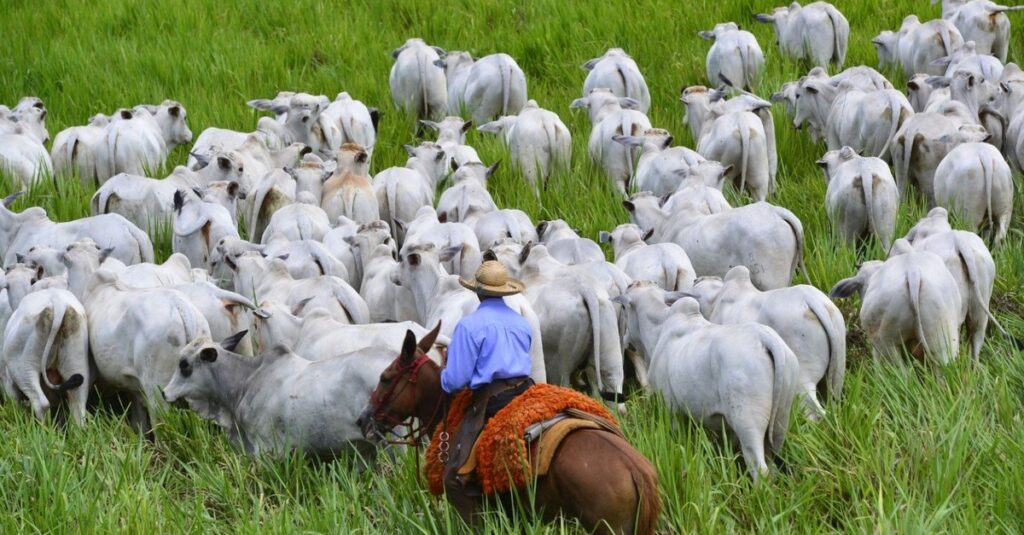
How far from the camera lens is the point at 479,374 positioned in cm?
562

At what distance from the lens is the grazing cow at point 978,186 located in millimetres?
9164

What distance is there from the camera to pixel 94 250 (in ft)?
28.0

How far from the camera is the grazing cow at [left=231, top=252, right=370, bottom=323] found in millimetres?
8008

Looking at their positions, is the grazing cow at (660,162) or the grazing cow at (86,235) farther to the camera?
the grazing cow at (660,162)

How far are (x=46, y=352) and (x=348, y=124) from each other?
505cm

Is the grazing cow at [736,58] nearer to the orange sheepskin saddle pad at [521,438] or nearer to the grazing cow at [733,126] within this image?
the grazing cow at [733,126]

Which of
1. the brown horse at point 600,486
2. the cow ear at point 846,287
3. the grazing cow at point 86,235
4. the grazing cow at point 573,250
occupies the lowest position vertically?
the grazing cow at point 86,235

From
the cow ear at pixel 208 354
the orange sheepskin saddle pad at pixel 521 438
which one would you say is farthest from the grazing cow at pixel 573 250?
the orange sheepskin saddle pad at pixel 521 438

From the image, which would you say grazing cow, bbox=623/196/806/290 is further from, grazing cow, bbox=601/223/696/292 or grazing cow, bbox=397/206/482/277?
grazing cow, bbox=397/206/482/277

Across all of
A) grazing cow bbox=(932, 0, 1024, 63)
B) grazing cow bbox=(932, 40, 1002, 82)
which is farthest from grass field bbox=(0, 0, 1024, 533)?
grazing cow bbox=(932, 0, 1024, 63)

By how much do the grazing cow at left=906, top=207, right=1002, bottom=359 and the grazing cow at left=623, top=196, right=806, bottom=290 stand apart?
0.87 metres

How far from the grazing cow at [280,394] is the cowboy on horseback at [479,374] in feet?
3.10

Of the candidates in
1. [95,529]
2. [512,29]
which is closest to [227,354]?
[95,529]

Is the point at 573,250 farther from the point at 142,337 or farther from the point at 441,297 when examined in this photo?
the point at 142,337
